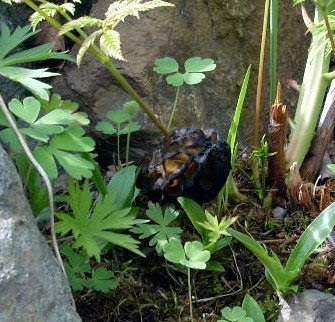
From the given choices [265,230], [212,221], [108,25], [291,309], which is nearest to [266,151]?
[265,230]

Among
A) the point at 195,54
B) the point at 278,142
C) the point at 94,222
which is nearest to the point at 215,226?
the point at 94,222

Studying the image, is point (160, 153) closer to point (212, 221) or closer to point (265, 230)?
point (212, 221)

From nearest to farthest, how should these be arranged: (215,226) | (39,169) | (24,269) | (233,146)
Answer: (24,269) < (39,169) < (215,226) < (233,146)

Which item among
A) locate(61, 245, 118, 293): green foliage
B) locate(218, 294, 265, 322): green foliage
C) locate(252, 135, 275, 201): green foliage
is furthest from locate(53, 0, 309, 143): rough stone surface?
locate(218, 294, 265, 322): green foliage

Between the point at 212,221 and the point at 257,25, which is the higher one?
the point at 257,25

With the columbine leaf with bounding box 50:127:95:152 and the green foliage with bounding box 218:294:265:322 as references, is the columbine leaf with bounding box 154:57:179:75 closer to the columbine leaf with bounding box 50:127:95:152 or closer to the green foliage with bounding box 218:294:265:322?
the columbine leaf with bounding box 50:127:95:152

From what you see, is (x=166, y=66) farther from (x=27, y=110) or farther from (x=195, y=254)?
(x=195, y=254)
